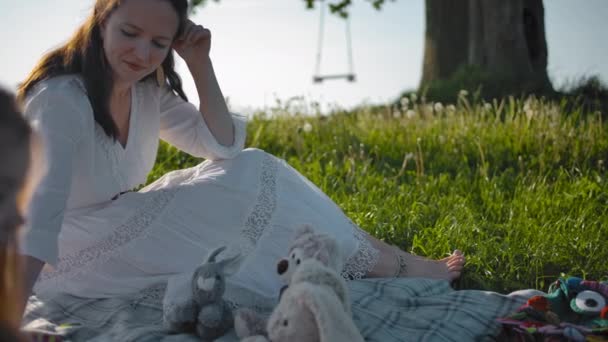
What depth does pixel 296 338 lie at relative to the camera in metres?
2.01

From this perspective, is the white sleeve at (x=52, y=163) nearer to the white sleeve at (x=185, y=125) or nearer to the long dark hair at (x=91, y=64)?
the long dark hair at (x=91, y=64)

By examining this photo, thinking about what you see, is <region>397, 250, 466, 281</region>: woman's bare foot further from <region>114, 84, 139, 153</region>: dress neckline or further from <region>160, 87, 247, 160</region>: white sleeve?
<region>114, 84, 139, 153</region>: dress neckline

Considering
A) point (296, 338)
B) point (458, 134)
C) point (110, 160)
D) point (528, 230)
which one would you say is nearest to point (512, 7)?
point (458, 134)

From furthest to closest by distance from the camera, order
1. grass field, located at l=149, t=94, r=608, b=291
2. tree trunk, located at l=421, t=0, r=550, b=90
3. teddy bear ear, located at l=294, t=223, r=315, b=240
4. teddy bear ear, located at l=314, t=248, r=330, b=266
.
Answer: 1. tree trunk, located at l=421, t=0, r=550, b=90
2. grass field, located at l=149, t=94, r=608, b=291
3. teddy bear ear, located at l=294, t=223, r=315, b=240
4. teddy bear ear, located at l=314, t=248, r=330, b=266

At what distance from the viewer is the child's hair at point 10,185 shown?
3.44 ft

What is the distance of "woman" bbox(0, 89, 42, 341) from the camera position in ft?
3.44

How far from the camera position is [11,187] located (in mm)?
1074

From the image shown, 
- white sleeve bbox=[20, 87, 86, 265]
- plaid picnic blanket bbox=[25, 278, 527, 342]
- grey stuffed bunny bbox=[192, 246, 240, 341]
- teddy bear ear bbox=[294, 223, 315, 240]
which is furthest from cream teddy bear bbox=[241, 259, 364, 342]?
white sleeve bbox=[20, 87, 86, 265]

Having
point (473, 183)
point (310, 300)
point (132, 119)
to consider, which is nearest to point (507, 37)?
point (473, 183)

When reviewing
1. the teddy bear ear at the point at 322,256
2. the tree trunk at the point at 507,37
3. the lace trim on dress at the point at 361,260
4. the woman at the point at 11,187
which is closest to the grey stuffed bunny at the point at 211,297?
the teddy bear ear at the point at 322,256

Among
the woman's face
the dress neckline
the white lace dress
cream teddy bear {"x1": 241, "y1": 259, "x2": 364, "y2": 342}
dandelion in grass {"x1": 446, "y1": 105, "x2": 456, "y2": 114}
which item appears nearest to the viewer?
cream teddy bear {"x1": 241, "y1": 259, "x2": 364, "y2": 342}

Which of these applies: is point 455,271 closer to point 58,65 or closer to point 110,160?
point 110,160

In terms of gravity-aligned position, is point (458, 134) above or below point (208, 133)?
below

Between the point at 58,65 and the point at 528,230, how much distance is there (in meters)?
2.58
